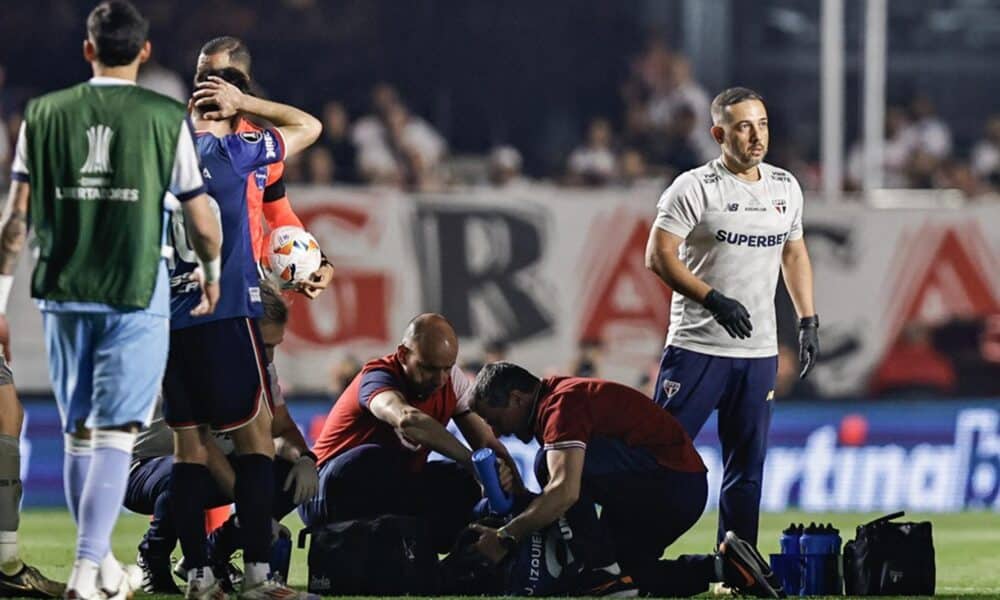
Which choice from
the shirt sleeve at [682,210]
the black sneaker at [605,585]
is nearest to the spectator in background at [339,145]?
the shirt sleeve at [682,210]

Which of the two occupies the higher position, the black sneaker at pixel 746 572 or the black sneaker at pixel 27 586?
the black sneaker at pixel 27 586

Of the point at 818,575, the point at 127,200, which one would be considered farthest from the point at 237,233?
the point at 818,575

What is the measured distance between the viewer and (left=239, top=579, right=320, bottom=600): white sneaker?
277 inches

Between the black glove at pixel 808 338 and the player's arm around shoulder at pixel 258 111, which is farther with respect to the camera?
the black glove at pixel 808 338

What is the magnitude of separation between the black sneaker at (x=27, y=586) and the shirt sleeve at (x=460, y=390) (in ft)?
6.05

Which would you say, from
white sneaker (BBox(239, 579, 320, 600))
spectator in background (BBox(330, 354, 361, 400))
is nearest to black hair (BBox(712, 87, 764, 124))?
white sneaker (BBox(239, 579, 320, 600))

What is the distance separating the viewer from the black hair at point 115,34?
21.3 ft

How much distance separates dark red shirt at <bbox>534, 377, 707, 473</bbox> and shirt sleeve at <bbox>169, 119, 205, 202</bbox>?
192 centimetres

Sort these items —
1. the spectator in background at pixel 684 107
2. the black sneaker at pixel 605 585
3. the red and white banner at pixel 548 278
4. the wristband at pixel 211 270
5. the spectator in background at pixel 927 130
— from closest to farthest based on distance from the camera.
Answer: the wristband at pixel 211 270 < the black sneaker at pixel 605 585 < the red and white banner at pixel 548 278 < the spectator in background at pixel 684 107 < the spectator in background at pixel 927 130

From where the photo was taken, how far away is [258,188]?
7668 millimetres

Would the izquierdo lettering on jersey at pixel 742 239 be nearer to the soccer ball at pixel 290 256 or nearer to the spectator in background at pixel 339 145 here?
the soccer ball at pixel 290 256

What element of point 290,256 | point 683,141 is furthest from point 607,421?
point 683,141

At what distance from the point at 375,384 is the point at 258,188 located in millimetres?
1079

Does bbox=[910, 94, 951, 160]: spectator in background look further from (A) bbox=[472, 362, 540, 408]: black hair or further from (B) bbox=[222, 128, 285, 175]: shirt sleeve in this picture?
(B) bbox=[222, 128, 285, 175]: shirt sleeve
